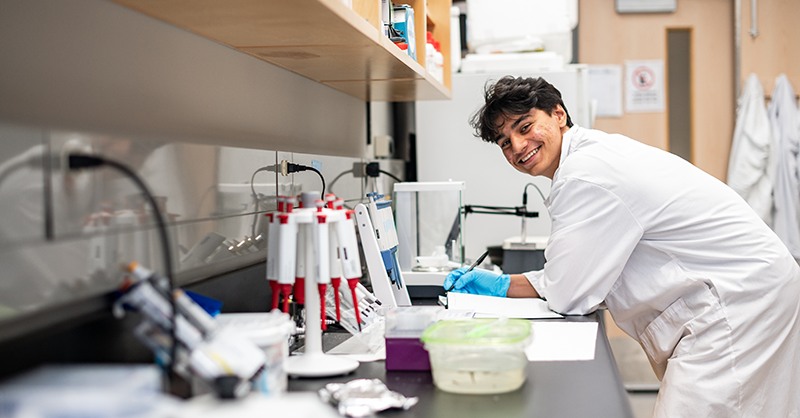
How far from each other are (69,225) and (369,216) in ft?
2.60

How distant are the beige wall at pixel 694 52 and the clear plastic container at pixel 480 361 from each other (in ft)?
9.31

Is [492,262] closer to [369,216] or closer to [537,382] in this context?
[369,216]

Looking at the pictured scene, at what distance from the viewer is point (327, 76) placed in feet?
5.57

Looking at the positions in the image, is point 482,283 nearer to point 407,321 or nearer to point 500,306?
point 500,306

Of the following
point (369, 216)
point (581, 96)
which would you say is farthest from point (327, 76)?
point (581, 96)

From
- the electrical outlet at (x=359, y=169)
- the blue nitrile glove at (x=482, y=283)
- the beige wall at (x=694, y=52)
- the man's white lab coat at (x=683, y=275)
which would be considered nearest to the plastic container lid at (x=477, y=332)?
the man's white lab coat at (x=683, y=275)

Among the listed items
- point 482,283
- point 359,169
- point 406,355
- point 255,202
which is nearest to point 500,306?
point 482,283

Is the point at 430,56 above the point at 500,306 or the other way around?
above

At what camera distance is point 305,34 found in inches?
44.8

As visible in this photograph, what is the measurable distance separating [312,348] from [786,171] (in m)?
3.06

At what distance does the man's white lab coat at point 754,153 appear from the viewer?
10.5ft

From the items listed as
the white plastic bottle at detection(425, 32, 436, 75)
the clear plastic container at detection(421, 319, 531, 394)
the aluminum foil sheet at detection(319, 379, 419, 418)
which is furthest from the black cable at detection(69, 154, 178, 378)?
the white plastic bottle at detection(425, 32, 436, 75)

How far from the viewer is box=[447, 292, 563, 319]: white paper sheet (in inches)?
56.4

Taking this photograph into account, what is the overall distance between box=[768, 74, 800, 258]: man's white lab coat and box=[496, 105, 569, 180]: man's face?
2063mm
